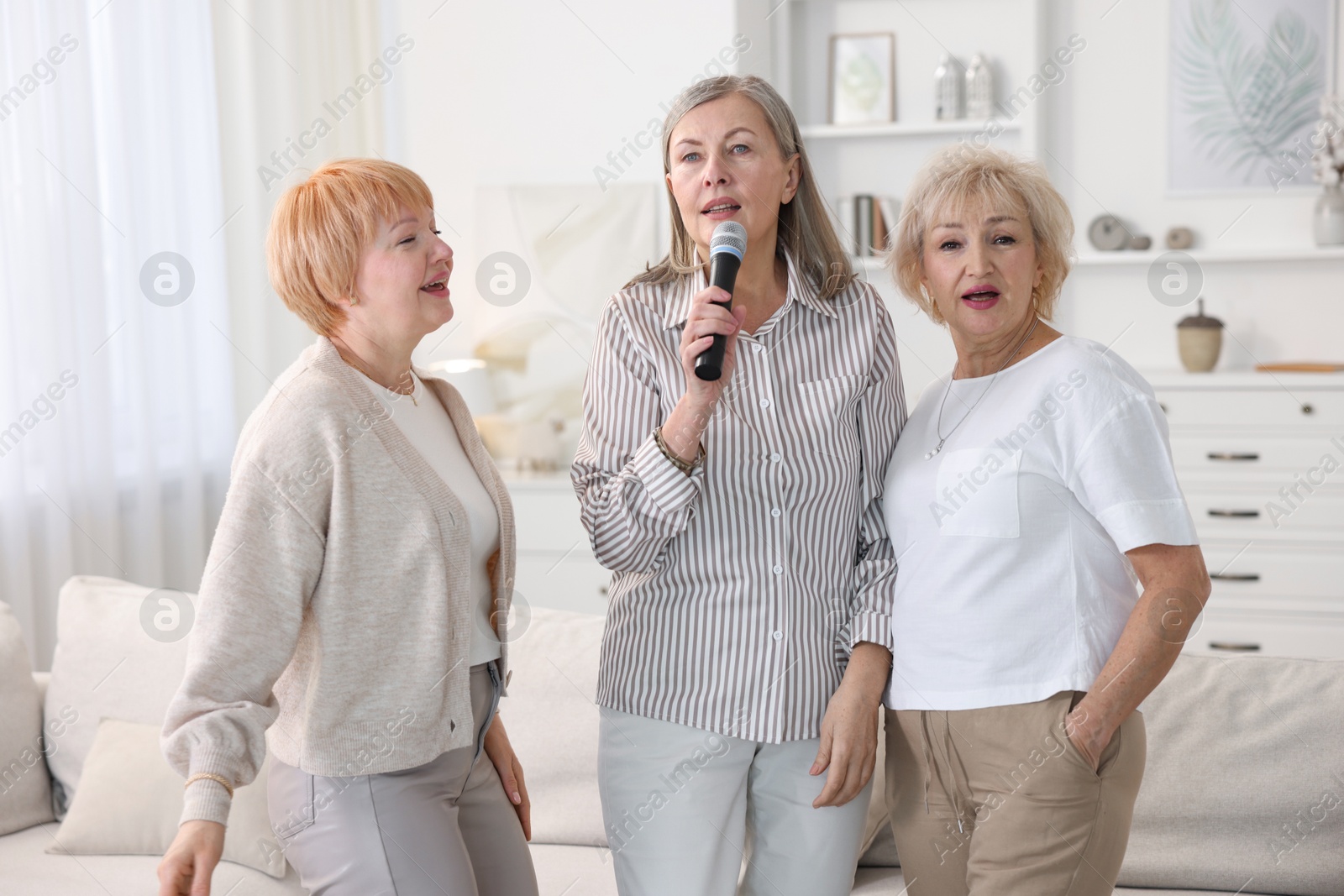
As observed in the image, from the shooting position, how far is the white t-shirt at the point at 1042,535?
1204mm

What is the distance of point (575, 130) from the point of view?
4117mm

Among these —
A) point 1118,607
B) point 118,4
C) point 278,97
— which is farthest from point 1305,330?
point 118,4

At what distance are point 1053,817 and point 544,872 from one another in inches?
38.3

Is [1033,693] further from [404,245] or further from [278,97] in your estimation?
[278,97]

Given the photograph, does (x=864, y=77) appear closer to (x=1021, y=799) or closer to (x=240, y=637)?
(x=1021, y=799)

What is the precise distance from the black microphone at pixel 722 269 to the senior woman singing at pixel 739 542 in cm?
2

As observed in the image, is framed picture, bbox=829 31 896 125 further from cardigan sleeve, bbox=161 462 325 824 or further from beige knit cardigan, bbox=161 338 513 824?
cardigan sleeve, bbox=161 462 325 824

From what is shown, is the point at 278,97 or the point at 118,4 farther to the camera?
the point at 278,97

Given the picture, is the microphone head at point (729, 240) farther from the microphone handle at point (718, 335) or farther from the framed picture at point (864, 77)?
the framed picture at point (864, 77)

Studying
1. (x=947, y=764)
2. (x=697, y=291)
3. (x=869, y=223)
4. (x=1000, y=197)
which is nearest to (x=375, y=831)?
(x=947, y=764)

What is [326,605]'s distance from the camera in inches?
45.6

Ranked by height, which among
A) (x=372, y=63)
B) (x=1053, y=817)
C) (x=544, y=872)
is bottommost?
(x=544, y=872)

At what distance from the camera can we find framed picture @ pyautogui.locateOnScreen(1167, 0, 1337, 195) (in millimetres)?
3951

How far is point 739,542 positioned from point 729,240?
0.35 m
